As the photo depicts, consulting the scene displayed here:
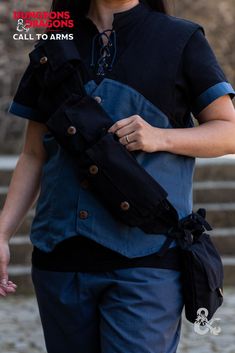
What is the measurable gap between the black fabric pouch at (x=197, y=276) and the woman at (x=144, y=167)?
3 centimetres

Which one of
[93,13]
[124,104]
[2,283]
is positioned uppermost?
[93,13]

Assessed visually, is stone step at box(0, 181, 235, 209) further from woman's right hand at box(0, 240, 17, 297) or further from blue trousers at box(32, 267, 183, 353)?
blue trousers at box(32, 267, 183, 353)

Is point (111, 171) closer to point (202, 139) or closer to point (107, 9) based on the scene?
point (202, 139)

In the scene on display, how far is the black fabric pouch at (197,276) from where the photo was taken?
96.2 inches

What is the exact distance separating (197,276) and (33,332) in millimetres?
3384

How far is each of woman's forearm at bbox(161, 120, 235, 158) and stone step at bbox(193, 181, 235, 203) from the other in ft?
16.5

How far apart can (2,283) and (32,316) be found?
350cm

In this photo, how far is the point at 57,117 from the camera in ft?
8.00

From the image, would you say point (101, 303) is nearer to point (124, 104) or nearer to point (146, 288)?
point (146, 288)

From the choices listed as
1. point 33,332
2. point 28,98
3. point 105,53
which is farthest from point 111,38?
point 33,332

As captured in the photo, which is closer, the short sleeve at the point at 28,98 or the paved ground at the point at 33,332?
the short sleeve at the point at 28,98

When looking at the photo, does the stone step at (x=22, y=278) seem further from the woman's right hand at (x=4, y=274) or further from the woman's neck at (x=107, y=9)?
the woman's neck at (x=107, y=9)

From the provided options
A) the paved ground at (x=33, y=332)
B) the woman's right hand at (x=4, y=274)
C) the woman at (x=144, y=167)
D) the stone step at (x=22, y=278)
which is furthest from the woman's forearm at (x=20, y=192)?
the stone step at (x=22, y=278)

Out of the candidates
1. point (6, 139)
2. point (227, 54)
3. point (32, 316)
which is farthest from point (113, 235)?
point (227, 54)
